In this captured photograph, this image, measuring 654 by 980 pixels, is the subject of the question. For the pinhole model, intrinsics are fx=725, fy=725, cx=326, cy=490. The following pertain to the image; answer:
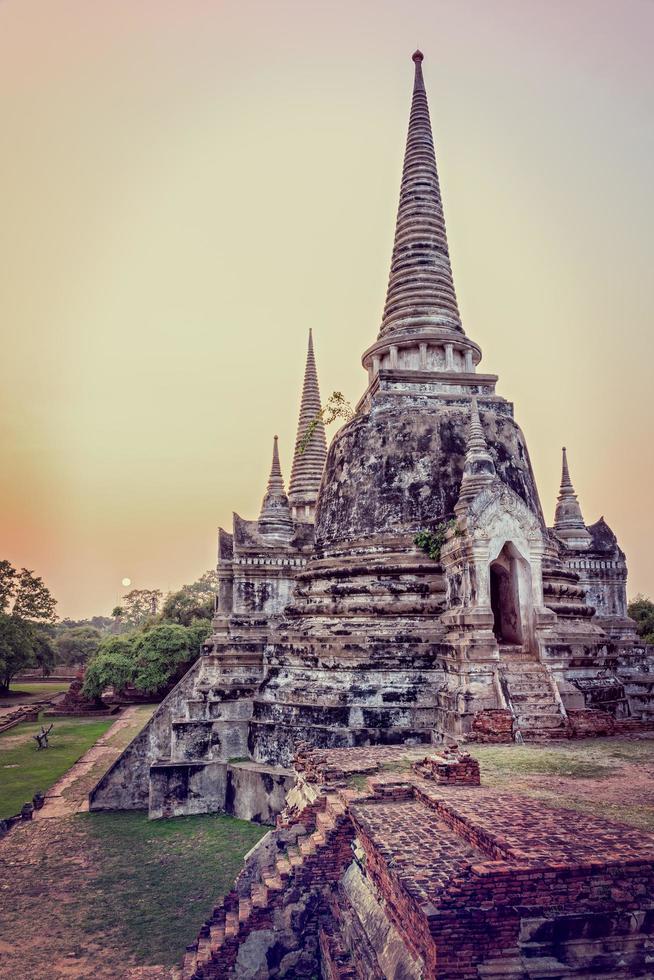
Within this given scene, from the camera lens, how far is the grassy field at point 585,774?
26.0ft

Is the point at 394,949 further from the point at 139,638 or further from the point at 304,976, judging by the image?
the point at 139,638

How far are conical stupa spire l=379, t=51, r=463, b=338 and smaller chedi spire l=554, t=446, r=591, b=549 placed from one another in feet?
22.3

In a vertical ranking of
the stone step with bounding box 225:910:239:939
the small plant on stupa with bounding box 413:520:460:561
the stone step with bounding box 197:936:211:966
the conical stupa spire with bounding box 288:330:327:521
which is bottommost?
the stone step with bounding box 197:936:211:966

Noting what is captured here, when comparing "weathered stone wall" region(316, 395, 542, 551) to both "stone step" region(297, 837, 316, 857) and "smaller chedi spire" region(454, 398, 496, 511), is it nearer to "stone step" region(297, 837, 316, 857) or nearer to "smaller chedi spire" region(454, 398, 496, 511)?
"smaller chedi spire" region(454, 398, 496, 511)

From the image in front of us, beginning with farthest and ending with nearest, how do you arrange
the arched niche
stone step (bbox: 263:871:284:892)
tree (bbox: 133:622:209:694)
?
tree (bbox: 133:622:209:694)
the arched niche
stone step (bbox: 263:871:284:892)

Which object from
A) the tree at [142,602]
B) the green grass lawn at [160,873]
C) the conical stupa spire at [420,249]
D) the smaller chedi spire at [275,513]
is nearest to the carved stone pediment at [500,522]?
the conical stupa spire at [420,249]

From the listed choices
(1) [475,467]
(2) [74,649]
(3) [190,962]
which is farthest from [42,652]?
(3) [190,962]

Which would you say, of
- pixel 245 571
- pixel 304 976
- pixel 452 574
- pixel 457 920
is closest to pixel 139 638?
pixel 245 571

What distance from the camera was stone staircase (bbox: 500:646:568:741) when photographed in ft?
41.5

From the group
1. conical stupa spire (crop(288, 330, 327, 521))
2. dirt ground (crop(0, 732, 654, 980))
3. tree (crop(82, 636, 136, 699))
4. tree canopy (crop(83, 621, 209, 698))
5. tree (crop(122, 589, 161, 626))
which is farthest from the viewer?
tree (crop(122, 589, 161, 626))

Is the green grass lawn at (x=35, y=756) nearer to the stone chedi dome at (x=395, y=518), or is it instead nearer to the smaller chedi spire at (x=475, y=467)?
the stone chedi dome at (x=395, y=518)

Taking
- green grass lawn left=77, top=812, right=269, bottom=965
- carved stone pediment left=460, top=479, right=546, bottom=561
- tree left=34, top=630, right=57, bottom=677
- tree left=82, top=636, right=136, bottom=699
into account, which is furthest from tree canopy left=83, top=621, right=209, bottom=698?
carved stone pediment left=460, top=479, right=546, bottom=561

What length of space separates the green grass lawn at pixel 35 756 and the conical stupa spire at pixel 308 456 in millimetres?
11934

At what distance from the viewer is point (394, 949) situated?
20.9 ft
